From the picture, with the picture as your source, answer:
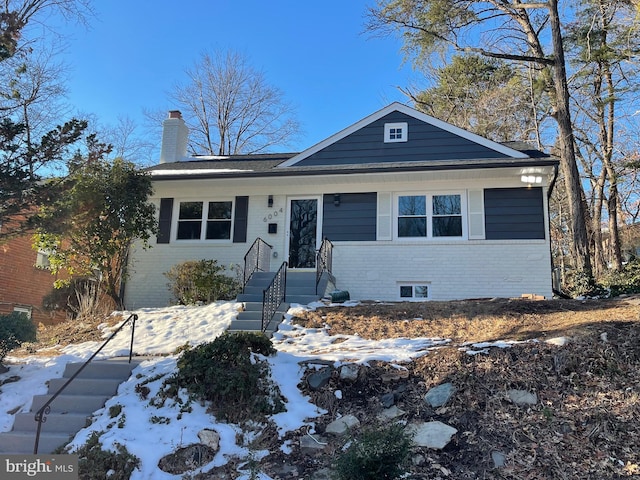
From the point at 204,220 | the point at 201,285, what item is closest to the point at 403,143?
the point at 204,220

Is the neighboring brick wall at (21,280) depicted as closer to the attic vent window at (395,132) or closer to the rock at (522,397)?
the attic vent window at (395,132)

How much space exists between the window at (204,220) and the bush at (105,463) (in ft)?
29.4

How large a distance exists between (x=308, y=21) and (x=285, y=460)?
13.7 m

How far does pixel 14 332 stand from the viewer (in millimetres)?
6883

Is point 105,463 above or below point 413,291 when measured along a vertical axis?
below

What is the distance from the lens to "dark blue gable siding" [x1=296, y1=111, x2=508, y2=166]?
40.9ft

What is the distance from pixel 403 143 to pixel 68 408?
9946mm

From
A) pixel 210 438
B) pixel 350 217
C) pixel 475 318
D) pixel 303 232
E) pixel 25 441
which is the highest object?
pixel 350 217

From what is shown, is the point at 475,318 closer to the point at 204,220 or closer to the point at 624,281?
the point at 624,281

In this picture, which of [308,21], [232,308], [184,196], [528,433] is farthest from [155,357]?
[308,21]

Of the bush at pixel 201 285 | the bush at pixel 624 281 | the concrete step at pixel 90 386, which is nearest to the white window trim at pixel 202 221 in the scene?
the bush at pixel 201 285

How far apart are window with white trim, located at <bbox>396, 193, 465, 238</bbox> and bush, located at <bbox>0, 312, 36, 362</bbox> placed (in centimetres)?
814

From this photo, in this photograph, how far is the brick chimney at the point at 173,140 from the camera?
1645 centimetres

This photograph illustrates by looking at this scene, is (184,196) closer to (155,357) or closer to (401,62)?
(155,357)
